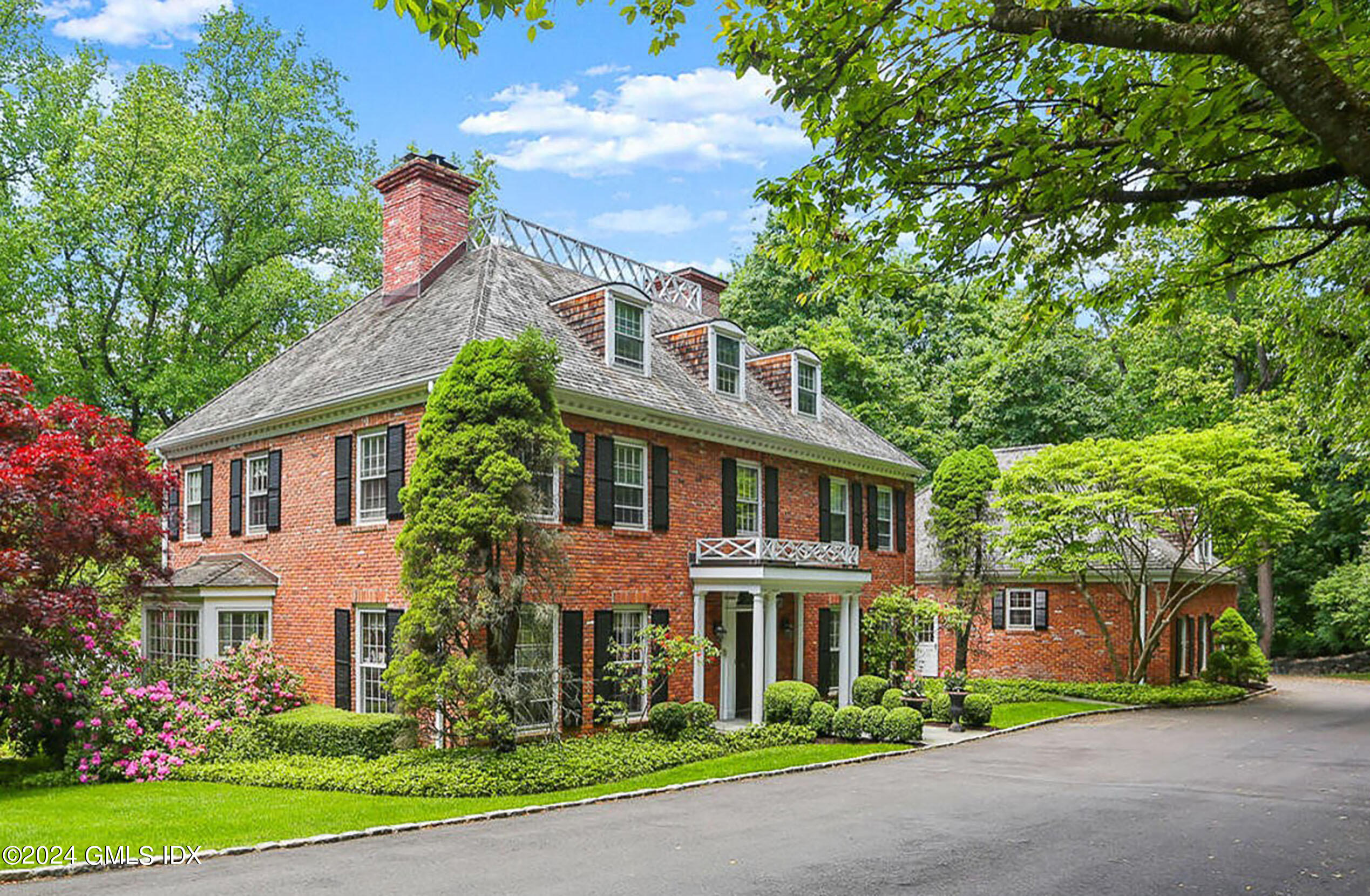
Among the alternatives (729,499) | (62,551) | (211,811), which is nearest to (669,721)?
(729,499)

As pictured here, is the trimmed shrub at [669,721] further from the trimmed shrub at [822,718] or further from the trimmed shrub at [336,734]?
the trimmed shrub at [336,734]

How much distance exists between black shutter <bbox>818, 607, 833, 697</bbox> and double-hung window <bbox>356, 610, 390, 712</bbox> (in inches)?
381

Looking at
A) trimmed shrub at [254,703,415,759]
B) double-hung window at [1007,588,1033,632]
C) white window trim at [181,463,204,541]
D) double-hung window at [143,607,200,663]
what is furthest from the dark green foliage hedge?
double-hung window at [1007,588,1033,632]

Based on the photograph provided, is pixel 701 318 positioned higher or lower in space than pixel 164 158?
lower

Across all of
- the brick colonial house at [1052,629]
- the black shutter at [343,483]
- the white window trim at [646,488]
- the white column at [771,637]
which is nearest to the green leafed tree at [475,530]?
the black shutter at [343,483]

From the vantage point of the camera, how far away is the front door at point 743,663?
2152 centimetres

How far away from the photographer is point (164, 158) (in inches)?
1109

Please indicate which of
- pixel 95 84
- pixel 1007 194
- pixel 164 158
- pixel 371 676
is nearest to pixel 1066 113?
pixel 1007 194

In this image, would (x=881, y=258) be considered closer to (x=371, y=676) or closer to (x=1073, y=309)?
(x=1073, y=309)

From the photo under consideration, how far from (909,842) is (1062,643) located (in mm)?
20357

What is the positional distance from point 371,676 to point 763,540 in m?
7.04

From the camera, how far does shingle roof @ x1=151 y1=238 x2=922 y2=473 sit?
17.6 metres

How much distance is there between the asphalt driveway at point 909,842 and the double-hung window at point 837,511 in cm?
817

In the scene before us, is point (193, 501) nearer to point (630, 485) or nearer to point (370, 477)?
point (370, 477)
